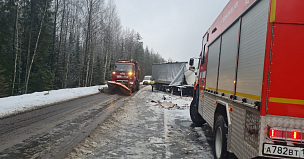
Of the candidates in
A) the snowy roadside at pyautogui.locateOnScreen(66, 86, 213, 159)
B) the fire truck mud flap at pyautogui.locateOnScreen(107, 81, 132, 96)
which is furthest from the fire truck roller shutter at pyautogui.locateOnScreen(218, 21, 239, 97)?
the fire truck mud flap at pyautogui.locateOnScreen(107, 81, 132, 96)

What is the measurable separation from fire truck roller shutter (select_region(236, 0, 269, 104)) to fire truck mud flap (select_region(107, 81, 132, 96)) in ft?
48.0

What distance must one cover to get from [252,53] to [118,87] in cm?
1596

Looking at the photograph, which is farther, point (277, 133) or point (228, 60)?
point (228, 60)

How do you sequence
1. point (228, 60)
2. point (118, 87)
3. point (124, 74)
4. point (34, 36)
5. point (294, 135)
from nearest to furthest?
point (294, 135) < point (228, 60) < point (118, 87) < point (124, 74) < point (34, 36)

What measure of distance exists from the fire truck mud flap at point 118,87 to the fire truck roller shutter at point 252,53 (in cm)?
1464

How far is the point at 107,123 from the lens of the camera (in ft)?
22.6

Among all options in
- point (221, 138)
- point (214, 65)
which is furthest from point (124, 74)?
point (221, 138)

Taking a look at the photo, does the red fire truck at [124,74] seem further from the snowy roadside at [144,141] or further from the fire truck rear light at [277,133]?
the fire truck rear light at [277,133]

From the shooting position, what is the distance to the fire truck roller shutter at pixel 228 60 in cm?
361

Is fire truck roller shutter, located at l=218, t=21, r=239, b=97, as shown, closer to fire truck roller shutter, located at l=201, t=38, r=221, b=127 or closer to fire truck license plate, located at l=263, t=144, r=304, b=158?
fire truck roller shutter, located at l=201, t=38, r=221, b=127

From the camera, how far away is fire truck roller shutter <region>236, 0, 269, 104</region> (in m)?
2.51

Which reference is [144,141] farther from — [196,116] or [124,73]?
[124,73]

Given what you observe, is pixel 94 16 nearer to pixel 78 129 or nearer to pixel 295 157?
pixel 78 129

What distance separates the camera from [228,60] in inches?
157
